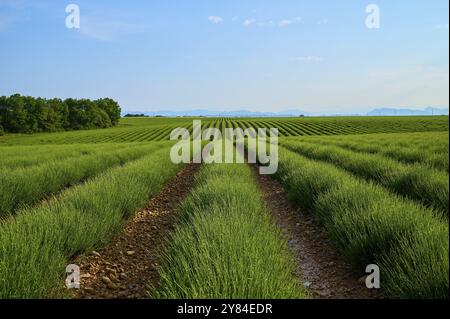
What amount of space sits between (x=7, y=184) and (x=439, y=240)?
776 centimetres

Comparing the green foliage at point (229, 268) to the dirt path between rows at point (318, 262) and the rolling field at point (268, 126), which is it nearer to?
the dirt path between rows at point (318, 262)

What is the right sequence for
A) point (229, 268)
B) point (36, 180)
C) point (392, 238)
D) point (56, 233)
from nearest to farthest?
1. point (229, 268)
2. point (392, 238)
3. point (56, 233)
4. point (36, 180)

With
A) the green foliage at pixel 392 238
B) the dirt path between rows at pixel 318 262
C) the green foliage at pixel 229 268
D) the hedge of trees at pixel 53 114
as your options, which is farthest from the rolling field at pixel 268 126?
the green foliage at pixel 229 268

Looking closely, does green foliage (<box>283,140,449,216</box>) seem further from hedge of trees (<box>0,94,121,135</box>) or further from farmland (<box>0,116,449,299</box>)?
hedge of trees (<box>0,94,121,135</box>)

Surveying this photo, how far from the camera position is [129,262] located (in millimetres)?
4828

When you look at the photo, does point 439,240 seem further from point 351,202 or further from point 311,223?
point 311,223

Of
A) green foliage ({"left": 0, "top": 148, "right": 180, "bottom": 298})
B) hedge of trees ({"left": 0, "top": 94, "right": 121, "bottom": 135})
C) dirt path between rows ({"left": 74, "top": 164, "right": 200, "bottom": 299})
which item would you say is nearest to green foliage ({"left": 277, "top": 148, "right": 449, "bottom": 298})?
dirt path between rows ({"left": 74, "top": 164, "right": 200, "bottom": 299})

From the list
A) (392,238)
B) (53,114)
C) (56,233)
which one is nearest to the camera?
(392,238)

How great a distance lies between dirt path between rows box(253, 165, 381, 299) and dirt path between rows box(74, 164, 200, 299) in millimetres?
1808

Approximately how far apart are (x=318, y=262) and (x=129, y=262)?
8.01ft

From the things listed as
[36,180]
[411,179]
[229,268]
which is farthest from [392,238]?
[36,180]

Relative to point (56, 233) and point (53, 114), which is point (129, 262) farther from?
point (53, 114)

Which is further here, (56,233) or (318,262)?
(318,262)
